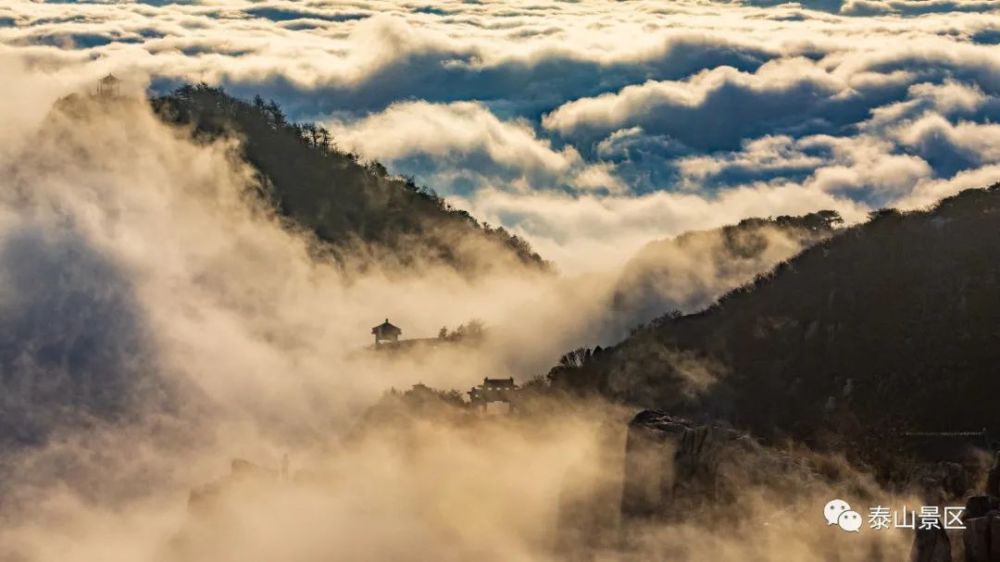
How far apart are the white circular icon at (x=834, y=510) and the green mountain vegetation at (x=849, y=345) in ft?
95.7

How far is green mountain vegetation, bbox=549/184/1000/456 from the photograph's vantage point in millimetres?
147375

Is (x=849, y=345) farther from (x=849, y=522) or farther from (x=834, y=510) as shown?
(x=849, y=522)

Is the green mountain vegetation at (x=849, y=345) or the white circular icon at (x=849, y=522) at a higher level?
the white circular icon at (x=849, y=522)

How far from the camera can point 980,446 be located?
134m

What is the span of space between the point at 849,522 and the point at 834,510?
7.76 feet

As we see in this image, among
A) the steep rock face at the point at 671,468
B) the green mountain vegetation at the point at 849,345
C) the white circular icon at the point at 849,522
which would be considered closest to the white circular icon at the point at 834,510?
the white circular icon at the point at 849,522

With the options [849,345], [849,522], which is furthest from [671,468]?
[849,345]

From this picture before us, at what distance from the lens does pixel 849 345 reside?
15938 cm

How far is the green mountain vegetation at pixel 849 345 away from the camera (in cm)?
14738

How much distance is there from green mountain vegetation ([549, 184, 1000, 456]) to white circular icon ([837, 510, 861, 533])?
104 feet

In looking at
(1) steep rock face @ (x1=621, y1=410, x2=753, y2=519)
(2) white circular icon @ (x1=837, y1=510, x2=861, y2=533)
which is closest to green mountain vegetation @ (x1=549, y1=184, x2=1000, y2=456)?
(1) steep rock face @ (x1=621, y1=410, x2=753, y2=519)

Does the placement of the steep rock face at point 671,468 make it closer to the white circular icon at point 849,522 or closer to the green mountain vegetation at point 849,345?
the white circular icon at point 849,522

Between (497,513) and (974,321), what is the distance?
5679 cm

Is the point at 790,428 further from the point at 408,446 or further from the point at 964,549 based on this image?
the point at 964,549
